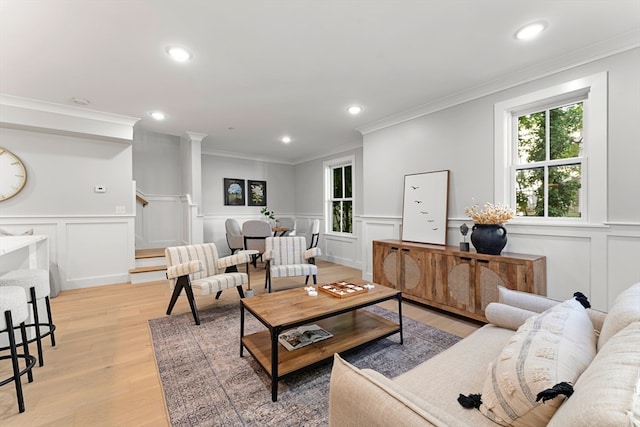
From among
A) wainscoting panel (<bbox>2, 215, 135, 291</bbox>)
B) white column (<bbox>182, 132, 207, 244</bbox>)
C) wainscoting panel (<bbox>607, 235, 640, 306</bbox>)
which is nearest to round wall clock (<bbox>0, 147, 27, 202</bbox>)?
wainscoting panel (<bbox>2, 215, 135, 291</bbox>)

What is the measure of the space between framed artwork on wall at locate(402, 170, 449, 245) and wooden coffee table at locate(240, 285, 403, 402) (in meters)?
1.37

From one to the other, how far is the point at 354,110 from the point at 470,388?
134 inches

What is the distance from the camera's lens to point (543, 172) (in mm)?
2793

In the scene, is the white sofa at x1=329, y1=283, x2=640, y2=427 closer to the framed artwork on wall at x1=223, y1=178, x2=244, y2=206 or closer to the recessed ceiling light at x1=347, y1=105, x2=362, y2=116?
the recessed ceiling light at x1=347, y1=105, x2=362, y2=116

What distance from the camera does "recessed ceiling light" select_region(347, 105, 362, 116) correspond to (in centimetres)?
369

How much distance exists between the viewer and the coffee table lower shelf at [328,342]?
1.85 metres

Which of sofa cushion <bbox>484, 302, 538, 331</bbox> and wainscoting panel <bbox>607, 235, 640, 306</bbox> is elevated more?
wainscoting panel <bbox>607, 235, 640, 306</bbox>

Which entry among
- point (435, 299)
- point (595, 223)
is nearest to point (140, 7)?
point (435, 299)

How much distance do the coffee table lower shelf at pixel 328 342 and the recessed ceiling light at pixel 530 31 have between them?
2578 mm

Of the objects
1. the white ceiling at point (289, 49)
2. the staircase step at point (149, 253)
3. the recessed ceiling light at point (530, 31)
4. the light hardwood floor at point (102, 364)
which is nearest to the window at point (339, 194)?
the white ceiling at point (289, 49)

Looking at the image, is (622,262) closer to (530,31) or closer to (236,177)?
(530,31)

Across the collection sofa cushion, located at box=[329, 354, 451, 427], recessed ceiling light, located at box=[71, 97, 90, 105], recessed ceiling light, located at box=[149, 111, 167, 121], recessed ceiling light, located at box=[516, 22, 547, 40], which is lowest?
sofa cushion, located at box=[329, 354, 451, 427]

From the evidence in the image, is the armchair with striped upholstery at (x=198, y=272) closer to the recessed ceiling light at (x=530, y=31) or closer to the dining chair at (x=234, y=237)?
the dining chair at (x=234, y=237)

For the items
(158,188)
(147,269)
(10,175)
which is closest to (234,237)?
(147,269)
